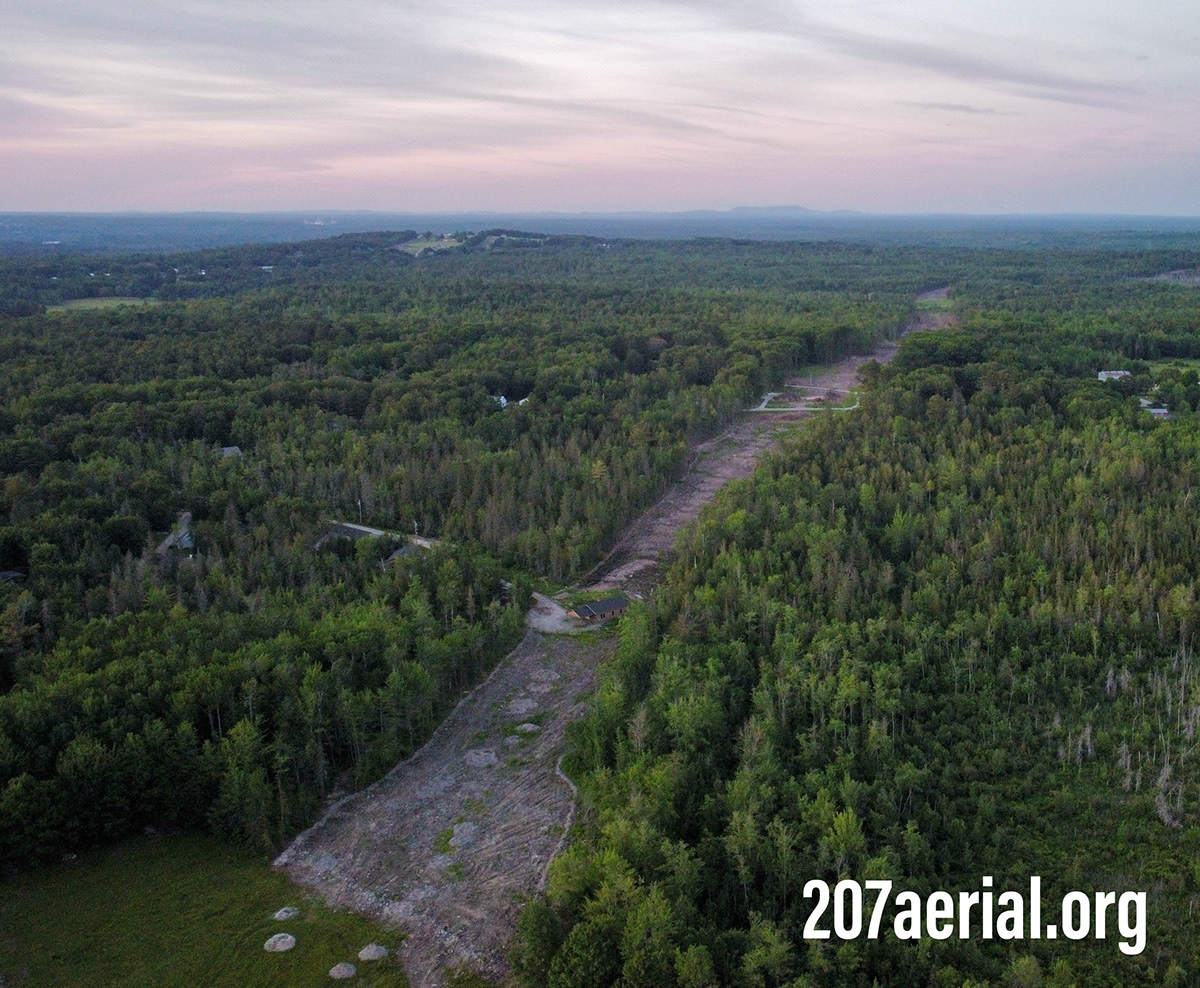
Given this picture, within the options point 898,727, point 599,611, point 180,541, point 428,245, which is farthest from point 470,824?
point 428,245

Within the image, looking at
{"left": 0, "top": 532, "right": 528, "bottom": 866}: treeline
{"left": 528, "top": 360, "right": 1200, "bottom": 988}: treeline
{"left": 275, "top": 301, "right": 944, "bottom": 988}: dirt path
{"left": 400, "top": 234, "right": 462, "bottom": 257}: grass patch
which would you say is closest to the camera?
{"left": 528, "top": 360, "right": 1200, "bottom": 988}: treeline

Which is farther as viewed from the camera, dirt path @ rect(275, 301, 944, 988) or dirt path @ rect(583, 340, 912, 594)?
dirt path @ rect(583, 340, 912, 594)

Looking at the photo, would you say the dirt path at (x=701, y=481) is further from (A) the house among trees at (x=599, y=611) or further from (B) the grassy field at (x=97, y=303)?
(B) the grassy field at (x=97, y=303)

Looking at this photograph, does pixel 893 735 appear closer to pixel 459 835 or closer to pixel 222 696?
pixel 459 835

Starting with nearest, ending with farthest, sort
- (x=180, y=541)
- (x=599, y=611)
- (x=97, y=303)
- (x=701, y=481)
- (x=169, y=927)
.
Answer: (x=169, y=927) < (x=599, y=611) < (x=180, y=541) < (x=701, y=481) < (x=97, y=303)

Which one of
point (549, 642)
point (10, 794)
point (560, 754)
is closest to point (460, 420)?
point (549, 642)

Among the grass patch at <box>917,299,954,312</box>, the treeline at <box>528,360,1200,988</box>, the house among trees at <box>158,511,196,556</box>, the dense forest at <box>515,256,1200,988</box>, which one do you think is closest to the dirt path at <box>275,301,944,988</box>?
the treeline at <box>528,360,1200,988</box>

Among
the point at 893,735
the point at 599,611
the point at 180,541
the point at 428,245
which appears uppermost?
the point at 428,245

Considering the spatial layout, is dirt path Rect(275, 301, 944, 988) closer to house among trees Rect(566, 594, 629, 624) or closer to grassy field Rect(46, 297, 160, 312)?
house among trees Rect(566, 594, 629, 624)
